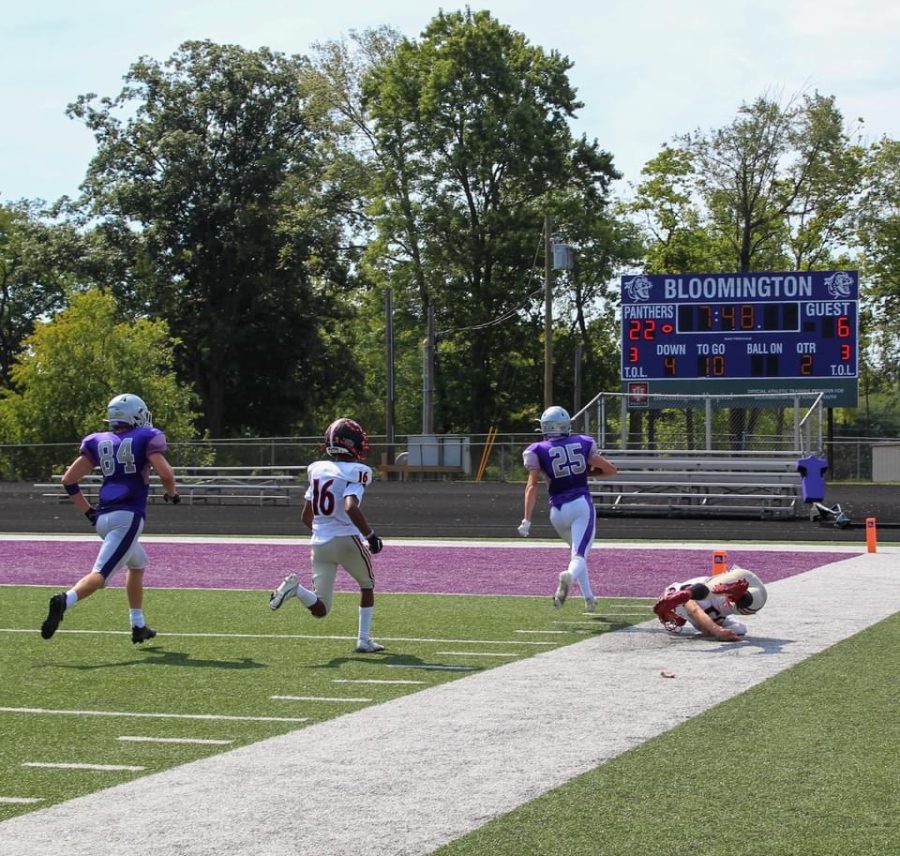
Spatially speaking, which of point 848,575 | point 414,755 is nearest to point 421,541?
point 848,575

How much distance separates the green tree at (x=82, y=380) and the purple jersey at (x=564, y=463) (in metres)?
32.7

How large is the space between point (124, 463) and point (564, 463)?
3.60 meters

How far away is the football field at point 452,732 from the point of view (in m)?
5.16

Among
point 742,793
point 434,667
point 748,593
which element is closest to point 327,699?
point 434,667

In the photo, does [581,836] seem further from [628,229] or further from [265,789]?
[628,229]

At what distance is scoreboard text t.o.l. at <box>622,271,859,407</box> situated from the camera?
101ft

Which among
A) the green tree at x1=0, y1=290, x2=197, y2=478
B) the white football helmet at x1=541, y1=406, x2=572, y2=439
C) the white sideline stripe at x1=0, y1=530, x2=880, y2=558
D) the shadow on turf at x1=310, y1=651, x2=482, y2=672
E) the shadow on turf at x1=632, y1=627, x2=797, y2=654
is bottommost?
the white sideline stripe at x1=0, y1=530, x2=880, y2=558

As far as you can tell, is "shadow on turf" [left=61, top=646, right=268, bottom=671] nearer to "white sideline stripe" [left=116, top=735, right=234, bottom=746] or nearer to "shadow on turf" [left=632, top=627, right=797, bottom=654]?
"white sideline stripe" [left=116, top=735, right=234, bottom=746]

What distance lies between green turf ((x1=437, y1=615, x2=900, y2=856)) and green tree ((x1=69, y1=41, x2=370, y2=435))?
48.4 metres

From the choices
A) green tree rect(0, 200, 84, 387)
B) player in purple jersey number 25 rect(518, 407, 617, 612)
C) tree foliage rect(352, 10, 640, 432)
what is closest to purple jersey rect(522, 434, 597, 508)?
player in purple jersey number 25 rect(518, 407, 617, 612)

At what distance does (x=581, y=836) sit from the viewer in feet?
16.6

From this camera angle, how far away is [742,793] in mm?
5684

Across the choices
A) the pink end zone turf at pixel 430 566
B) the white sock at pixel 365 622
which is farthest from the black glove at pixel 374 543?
the pink end zone turf at pixel 430 566

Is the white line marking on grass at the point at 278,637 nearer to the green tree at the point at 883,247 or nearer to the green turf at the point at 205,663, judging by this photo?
the green turf at the point at 205,663
